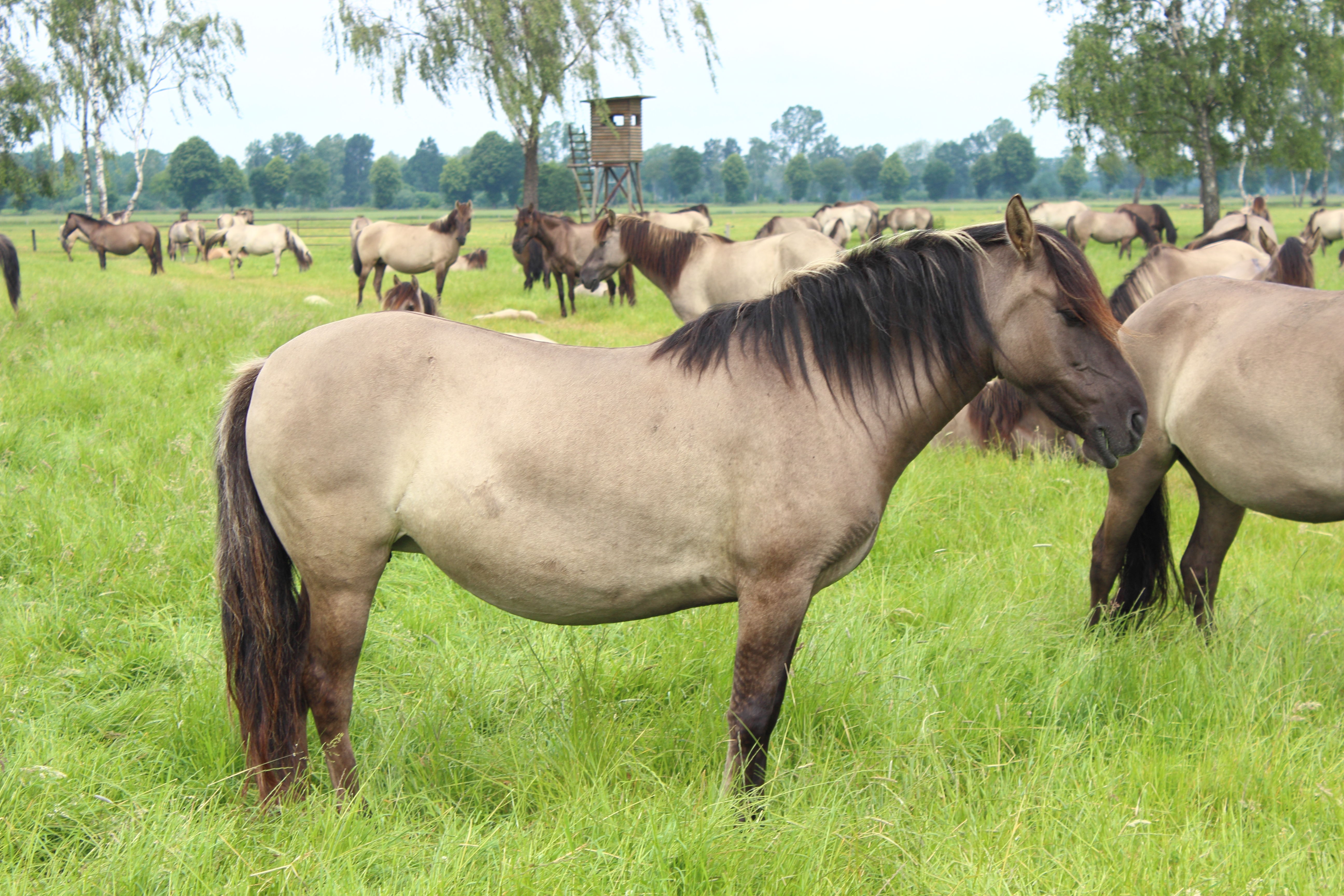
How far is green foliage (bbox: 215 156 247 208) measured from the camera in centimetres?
8925

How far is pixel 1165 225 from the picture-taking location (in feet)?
95.9

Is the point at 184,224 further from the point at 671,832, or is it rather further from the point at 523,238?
the point at 671,832

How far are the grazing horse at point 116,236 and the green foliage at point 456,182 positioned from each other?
234ft

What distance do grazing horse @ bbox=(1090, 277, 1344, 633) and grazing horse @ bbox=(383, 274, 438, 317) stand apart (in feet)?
26.7

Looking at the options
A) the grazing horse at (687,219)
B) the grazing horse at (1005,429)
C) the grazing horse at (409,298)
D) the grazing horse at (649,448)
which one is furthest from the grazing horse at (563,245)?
the grazing horse at (649,448)

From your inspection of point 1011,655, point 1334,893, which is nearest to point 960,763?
point 1011,655

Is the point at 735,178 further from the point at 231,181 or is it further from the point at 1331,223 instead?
the point at 1331,223

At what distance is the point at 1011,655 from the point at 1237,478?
3.71ft

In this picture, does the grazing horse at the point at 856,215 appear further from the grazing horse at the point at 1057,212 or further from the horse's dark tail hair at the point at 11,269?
the horse's dark tail hair at the point at 11,269

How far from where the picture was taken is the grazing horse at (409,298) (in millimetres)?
10398

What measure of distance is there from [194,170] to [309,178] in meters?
12.5

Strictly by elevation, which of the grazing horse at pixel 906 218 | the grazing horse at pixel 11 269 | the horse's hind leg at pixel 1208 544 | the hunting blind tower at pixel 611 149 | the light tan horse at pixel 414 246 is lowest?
the horse's hind leg at pixel 1208 544

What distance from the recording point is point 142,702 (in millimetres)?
3021

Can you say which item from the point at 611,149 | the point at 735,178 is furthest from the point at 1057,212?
the point at 735,178
